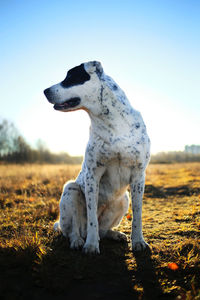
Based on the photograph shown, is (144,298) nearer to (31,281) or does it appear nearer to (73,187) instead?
(31,281)

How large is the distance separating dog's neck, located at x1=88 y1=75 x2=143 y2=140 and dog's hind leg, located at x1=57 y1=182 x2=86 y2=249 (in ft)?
2.88

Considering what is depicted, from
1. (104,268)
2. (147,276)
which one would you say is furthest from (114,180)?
(147,276)

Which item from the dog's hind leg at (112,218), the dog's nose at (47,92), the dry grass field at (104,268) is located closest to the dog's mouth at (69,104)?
the dog's nose at (47,92)

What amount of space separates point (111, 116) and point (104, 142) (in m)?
0.31

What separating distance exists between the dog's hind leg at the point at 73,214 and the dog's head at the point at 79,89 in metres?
1.09

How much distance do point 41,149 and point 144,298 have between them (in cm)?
2444

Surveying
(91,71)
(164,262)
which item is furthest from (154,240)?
(91,71)

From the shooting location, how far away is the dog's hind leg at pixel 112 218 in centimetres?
326

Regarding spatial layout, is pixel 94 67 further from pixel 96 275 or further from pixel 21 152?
pixel 21 152

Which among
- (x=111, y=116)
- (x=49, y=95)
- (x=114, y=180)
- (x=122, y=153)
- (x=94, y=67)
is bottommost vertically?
(x=114, y=180)

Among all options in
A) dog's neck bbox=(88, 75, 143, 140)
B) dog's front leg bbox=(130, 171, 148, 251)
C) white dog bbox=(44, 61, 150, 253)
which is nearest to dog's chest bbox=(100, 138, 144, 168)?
white dog bbox=(44, 61, 150, 253)

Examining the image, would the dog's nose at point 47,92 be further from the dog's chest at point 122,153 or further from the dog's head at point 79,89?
the dog's chest at point 122,153

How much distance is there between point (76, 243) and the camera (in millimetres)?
2887

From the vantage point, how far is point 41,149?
2531cm
